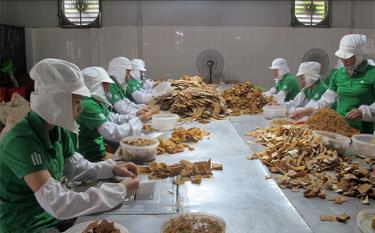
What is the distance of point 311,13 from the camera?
7969 mm

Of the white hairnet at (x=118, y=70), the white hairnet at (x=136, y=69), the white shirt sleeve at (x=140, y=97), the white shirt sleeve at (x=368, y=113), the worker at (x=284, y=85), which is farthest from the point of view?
the white hairnet at (x=136, y=69)

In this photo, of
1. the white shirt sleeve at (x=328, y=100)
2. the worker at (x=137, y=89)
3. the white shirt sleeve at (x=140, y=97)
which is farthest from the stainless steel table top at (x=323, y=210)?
the white shirt sleeve at (x=140, y=97)

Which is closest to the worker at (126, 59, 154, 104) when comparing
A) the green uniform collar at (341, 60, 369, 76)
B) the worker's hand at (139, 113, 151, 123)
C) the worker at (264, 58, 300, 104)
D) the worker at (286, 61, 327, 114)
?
the worker's hand at (139, 113, 151, 123)

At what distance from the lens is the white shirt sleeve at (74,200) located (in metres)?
1.57

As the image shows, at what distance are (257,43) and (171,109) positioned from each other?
431 centimetres

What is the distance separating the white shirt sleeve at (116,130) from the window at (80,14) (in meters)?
5.23

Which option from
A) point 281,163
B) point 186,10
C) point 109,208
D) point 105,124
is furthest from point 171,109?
point 186,10

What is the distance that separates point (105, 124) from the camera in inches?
120

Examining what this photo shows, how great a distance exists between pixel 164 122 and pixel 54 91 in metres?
1.79

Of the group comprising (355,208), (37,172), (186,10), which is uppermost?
(186,10)

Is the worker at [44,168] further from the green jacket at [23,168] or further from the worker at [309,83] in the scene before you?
the worker at [309,83]

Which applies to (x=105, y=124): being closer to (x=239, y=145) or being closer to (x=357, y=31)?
(x=239, y=145)

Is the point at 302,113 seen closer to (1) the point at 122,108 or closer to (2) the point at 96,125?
(2) the point at 96,125

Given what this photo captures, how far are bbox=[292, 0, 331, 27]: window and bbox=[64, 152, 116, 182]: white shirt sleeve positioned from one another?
686 cm
